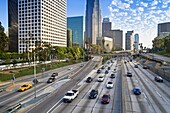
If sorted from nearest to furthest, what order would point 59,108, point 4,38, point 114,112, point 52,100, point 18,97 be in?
point 114,112, point 59,108, point 52,100, point 18,97, point 4,38

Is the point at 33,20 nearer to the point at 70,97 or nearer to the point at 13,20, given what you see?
the point at 13,20

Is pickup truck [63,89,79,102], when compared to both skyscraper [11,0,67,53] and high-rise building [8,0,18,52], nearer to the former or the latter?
skyscraper [11,0,67,53]

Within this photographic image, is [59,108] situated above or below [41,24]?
below

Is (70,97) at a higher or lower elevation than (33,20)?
lower

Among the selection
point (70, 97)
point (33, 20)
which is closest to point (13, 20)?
point (33, 20)

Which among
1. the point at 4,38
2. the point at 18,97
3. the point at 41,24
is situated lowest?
the point at 18,97

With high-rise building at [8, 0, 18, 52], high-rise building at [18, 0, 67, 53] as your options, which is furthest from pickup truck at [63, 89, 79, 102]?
high-rise building at [8, 0, 18, 52]

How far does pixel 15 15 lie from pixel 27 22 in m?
17.7

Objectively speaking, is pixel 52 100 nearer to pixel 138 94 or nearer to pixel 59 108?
pixel 59 108

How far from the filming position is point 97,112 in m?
28.4

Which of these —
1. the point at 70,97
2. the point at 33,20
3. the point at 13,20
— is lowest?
the point at 70,97

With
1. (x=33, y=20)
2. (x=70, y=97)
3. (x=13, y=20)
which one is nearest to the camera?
(x=70, y=97)

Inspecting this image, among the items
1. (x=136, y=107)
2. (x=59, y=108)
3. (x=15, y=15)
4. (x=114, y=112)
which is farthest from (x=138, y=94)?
(x=15, y=15)

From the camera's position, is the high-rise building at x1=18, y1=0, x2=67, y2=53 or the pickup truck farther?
the high-rise building at x1=18, y1=0, x2=67, y2=53
